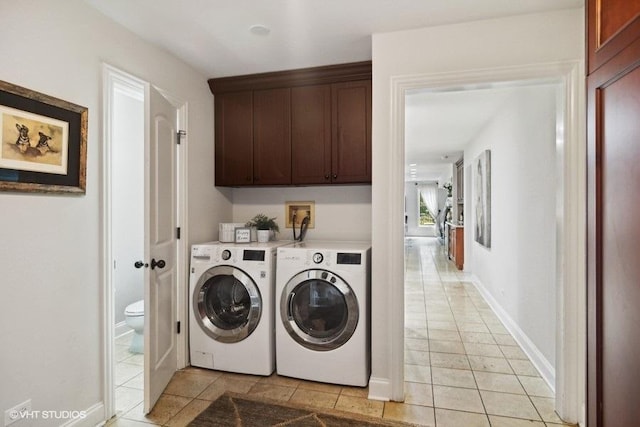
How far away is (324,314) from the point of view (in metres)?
2.48

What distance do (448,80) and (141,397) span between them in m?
2.94

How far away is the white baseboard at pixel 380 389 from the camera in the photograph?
2.26 m

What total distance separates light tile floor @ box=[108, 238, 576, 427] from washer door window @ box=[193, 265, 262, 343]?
34cm

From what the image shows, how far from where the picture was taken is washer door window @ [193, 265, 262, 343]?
2.57 meters

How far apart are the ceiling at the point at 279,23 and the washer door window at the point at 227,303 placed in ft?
5.41

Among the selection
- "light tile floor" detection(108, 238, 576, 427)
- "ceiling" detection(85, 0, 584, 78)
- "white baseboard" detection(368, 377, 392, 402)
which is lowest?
"light tile floor" detection(108, 238, 576, 427)

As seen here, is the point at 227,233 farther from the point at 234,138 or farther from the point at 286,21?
the point at 286,21

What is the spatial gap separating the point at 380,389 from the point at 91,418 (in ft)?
5.77

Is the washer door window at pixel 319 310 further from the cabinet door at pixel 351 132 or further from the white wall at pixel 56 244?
the white wall at pixel 56 244

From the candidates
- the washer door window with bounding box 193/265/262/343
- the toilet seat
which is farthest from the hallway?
the toilet seat

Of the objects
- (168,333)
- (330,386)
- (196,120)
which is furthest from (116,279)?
(330,386)

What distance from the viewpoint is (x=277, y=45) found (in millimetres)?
2426

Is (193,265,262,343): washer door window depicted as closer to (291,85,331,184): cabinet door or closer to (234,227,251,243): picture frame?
(234,227,251,243): picture frame

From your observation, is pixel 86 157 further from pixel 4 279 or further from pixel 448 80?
pixel 448 80
